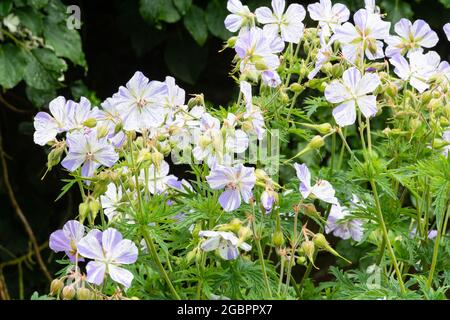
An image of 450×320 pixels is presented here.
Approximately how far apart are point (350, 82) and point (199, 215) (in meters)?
0.25

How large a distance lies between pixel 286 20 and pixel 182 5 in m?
1.27

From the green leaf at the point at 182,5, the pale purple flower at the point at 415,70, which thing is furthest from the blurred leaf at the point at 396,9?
the pale purple flower at the point at 415,70

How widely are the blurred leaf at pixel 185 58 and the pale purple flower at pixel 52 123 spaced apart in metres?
1.58

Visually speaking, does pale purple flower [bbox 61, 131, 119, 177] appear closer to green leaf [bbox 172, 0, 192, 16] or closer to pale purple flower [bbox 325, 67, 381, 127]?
pale purple flower [bbox 325, 67, 381, 127]

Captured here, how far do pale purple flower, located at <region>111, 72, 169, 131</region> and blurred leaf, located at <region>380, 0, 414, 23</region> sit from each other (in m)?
1.65

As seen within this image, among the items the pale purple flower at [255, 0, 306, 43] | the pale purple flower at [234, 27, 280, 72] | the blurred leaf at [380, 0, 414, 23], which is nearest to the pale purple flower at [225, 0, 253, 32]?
the pale purple flower at [255, 0, 306, 43]

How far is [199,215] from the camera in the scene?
3.51ft

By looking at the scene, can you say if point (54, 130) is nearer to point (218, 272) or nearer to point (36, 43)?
point (218, 272)

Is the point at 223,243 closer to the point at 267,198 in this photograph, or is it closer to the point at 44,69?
the point at 267,198

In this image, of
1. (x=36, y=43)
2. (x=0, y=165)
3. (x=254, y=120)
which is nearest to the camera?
(x=254, y=120)

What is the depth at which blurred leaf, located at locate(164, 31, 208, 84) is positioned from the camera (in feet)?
8.73

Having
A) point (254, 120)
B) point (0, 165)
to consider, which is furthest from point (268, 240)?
point (0, 165)

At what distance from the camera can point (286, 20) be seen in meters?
1.25

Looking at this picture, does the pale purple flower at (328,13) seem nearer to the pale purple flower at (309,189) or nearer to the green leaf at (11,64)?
the pale purple flower at (309,189)
